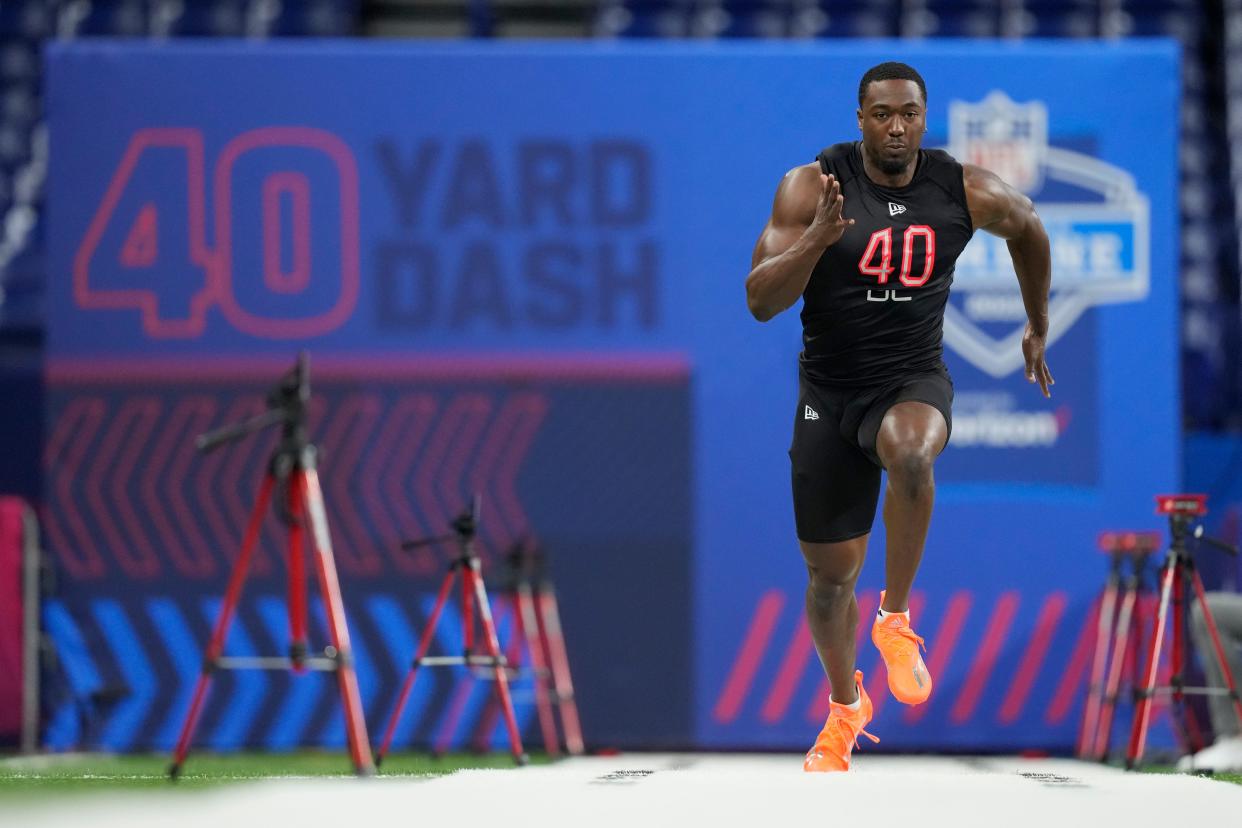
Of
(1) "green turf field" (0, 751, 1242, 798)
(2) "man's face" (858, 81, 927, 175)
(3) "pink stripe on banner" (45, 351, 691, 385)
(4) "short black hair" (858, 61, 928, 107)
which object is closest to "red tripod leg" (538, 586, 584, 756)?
(1) "green turf field" (0, 751, 1242, 798)

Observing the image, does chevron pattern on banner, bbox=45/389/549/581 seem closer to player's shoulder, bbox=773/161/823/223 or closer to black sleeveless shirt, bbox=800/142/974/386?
black sleeveless shirt, bbox=800/142/974/386

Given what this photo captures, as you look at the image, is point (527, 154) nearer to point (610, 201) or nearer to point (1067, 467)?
point (610, 201)

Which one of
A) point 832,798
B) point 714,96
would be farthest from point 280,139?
point 832,798

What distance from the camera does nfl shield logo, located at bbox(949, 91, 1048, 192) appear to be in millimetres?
7719

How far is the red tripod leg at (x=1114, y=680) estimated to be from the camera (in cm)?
697

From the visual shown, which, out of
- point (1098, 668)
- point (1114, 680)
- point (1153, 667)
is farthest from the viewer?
point (1098, 668)

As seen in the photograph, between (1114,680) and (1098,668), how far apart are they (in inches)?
8.1

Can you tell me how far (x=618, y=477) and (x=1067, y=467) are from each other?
205 cm

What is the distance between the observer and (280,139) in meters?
7.82

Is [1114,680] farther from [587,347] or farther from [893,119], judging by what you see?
[893,119]

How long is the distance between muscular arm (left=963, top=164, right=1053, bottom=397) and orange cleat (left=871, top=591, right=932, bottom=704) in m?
0.82

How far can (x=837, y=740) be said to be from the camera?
15.4 feet

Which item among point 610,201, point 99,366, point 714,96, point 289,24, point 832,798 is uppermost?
point 289,24

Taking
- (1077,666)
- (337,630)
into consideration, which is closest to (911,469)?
(337,630)
